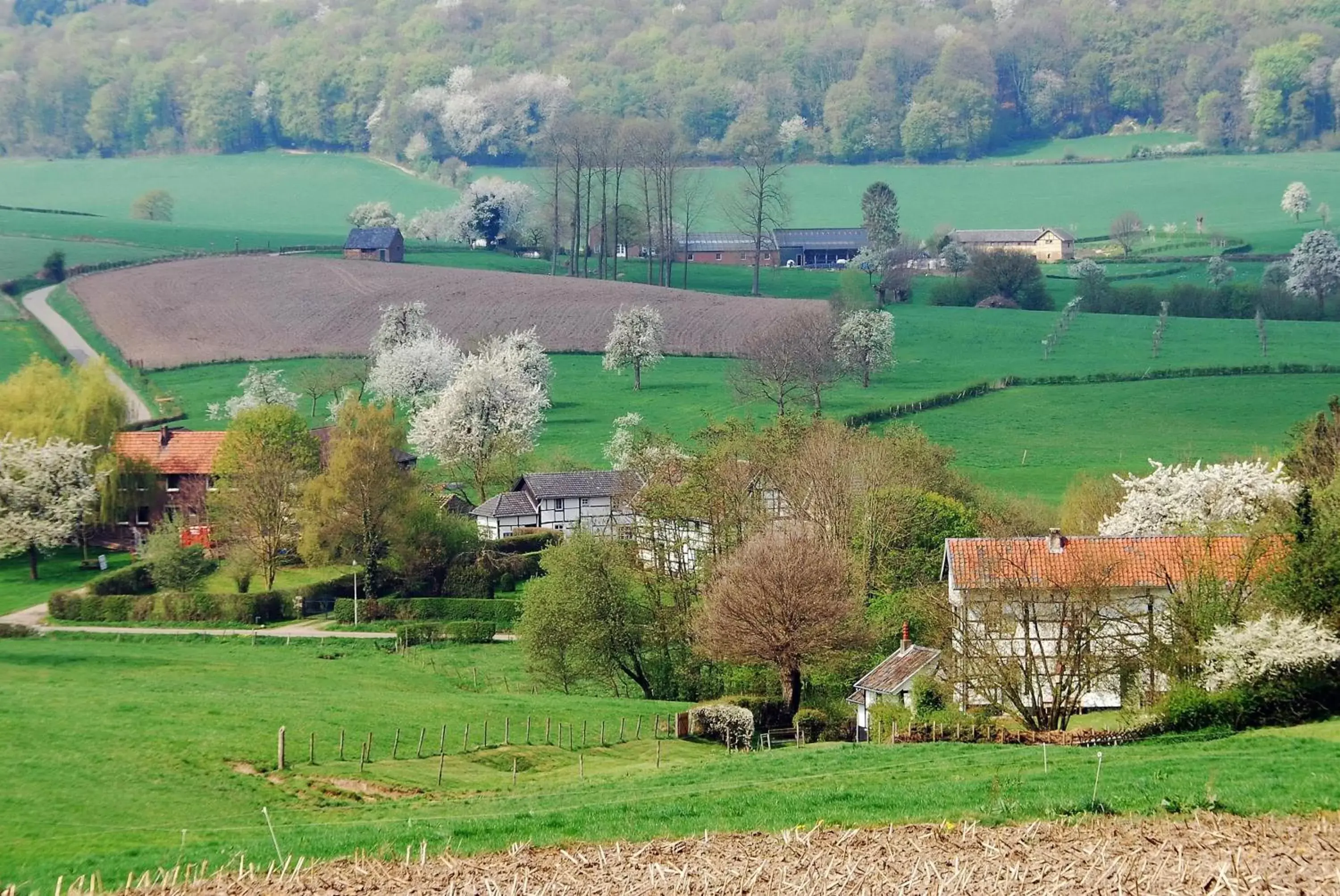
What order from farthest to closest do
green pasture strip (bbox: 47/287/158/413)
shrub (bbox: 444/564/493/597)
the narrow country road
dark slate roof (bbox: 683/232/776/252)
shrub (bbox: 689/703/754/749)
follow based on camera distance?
dark slate roof (bbox: 683/232/776/252), green pasture strip (bbox: 47/287/158/413), the narrow country road, shrub (bbox: 444/564/493/597), shrub (bbox: 689/703/754/749)

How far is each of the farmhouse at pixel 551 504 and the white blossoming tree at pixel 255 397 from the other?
641 inches

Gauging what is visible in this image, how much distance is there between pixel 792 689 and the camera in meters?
46.2

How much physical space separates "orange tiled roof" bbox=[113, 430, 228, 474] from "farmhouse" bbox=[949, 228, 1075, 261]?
90.0m

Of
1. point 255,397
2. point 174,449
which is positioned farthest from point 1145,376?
point 174,449

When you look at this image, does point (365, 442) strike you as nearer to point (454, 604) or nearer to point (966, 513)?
point (454, 604)

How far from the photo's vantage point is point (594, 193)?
512 feet

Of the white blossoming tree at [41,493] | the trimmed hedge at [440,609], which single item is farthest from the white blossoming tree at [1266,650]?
the white blossoming tree at [41,493]

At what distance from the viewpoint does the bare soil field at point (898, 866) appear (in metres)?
16.6

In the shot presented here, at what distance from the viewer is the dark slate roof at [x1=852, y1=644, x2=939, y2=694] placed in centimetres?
4319

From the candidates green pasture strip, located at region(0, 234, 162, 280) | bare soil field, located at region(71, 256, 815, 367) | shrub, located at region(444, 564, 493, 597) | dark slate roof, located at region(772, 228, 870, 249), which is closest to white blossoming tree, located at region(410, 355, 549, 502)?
shrub, located at region(444, 564, 493, 597)

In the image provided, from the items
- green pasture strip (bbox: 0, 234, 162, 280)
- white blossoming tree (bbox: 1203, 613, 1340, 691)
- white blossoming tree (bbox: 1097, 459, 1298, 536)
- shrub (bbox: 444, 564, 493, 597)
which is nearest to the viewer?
white blossoming tree (bbox: 1203, 613, 1340, 691)

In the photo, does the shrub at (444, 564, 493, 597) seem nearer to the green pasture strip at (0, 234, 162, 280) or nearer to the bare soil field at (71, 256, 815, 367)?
the bare soil field at (71, 256, 815, 367)

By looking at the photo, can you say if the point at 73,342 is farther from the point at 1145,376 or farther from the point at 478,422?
the point at 1145,376

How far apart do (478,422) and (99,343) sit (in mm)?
32194
